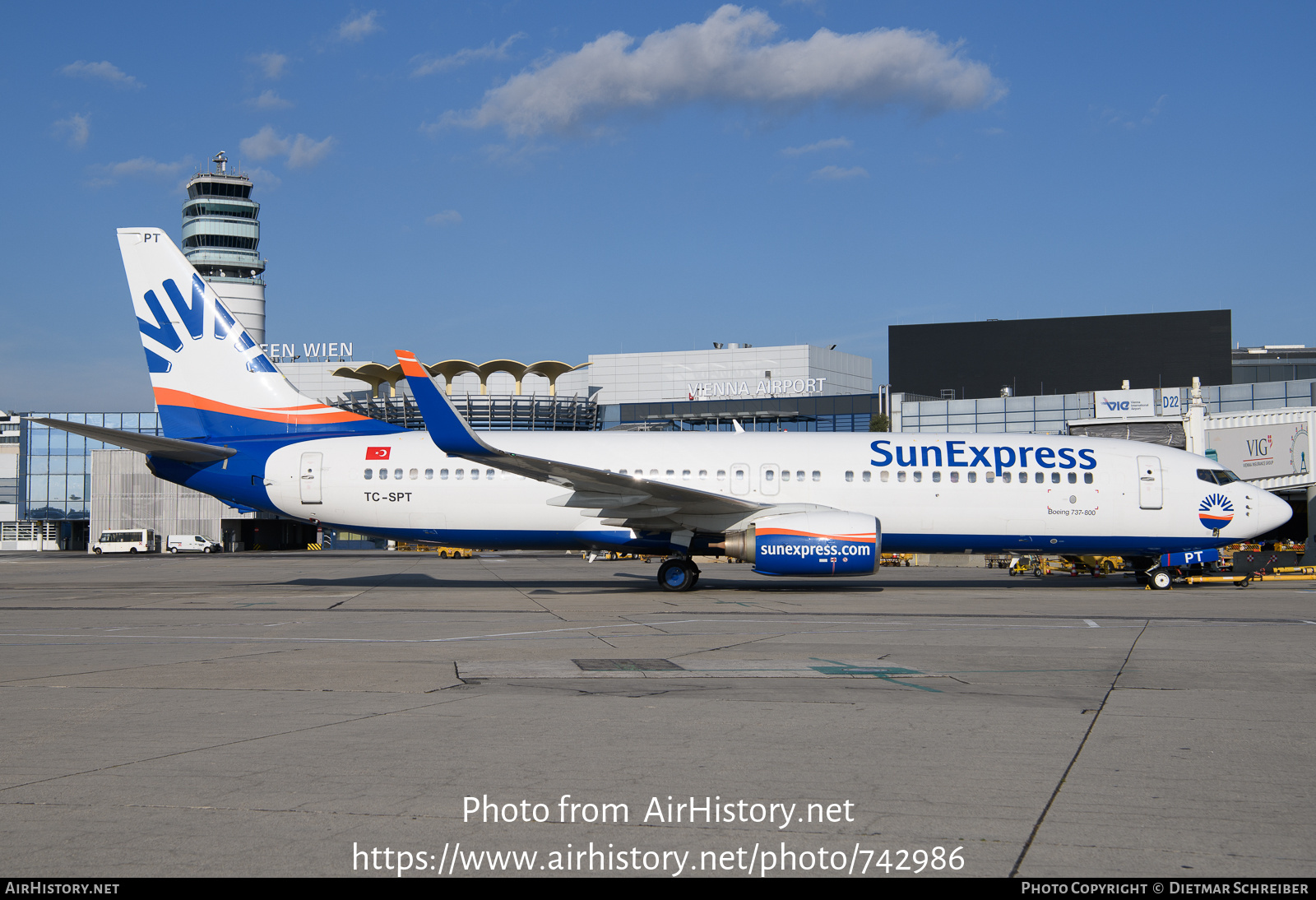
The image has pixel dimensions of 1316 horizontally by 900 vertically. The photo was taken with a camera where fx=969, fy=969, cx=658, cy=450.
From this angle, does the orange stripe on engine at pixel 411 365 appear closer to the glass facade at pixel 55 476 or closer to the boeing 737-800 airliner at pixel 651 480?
the boeing 737-800 airliner at pixel 651 480

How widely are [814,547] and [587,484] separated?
514 centimetres

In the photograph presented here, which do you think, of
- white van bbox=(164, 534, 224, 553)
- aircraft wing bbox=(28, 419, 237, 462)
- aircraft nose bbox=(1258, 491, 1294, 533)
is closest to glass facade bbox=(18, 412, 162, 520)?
white van bbox=(164, 534, 224, 553)

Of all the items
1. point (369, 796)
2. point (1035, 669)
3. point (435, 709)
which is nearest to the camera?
point (369, 796)

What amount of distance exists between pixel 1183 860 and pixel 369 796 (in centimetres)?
418

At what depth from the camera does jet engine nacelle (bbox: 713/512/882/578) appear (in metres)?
20.6

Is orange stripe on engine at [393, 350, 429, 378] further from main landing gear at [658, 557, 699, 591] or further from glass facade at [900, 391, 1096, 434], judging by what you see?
glass facade at [900, 391, 1096, 434]

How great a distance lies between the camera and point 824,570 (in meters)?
20.6

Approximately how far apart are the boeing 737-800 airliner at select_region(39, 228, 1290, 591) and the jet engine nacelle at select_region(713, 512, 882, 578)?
2.93 ft

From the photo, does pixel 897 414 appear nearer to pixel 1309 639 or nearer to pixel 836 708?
pixel 1309 639

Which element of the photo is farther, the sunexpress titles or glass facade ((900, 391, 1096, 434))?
glass facade ((900, 391, 1096, 434))

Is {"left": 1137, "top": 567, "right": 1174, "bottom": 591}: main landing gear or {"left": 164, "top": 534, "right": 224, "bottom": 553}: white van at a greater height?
{"left": 1137, "top": 567, "right": 1174, "bottom": 591}: main landing gear

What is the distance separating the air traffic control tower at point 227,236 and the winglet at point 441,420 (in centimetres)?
10809

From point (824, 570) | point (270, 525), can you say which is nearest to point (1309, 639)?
point (824, 570)

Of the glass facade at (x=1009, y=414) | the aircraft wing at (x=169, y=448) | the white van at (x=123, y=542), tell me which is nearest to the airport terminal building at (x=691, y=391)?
the glass facade at (x=1009, y=414)
